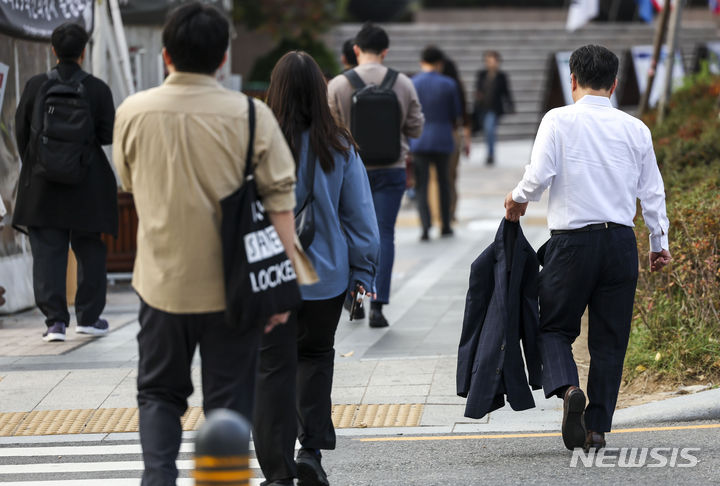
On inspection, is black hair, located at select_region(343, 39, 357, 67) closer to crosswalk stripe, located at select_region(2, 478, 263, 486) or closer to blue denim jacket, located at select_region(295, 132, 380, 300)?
blue denim jacket, located at select_region(295, 132, 380, 300)

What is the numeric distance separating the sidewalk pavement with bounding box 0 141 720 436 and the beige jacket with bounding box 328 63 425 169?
1.23 metres

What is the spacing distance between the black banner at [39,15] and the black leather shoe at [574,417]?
17.2ft

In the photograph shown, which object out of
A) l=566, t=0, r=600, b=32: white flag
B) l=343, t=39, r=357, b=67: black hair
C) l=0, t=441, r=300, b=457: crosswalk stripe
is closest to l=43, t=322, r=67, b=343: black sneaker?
l=0, t=441, r=300, b=457: crosswalk stripe

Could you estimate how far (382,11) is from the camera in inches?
1225

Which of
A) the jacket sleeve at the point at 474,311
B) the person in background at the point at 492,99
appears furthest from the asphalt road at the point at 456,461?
the person in background at the point at 492,99

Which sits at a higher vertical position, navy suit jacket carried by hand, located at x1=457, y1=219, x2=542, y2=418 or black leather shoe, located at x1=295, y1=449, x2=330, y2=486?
navy suit jacket carried by hand, located at x1=457, y1=219, x2=542, y2=418

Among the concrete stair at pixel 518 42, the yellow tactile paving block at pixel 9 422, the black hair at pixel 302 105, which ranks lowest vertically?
the concrete stair at pixel 518 42

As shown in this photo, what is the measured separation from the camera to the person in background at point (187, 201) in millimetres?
3701

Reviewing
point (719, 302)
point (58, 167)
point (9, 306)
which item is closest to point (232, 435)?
point (719, 302)

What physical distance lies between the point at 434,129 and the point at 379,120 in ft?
14.9

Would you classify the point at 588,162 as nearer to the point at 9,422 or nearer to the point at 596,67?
the point at 596,67

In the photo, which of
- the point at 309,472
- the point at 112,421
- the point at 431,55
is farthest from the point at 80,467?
the point at 431,55

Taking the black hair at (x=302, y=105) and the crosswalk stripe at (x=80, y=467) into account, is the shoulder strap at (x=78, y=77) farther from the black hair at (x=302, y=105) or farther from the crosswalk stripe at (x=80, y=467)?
the black hair at (x=302, y=105)

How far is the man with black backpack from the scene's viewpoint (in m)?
7.88
